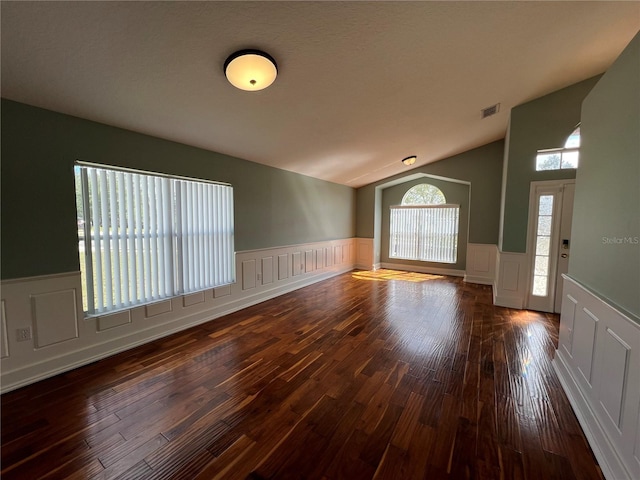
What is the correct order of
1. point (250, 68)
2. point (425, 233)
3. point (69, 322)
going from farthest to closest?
point (425, 233), point (69, 322), point (250, 68)

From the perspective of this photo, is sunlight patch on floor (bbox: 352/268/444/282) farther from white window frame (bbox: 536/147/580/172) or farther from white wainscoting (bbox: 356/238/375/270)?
white window frame (bbox: 536/147/580/172)

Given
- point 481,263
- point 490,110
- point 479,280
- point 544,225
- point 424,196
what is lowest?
point 479,280

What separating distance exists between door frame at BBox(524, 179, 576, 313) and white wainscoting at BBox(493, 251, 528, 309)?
0.18 ft

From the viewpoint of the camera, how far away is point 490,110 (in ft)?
12.5

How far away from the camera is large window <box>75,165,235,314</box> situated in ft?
8.27

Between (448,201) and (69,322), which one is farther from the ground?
(448,201)

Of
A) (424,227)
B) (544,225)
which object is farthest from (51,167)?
(424,227)

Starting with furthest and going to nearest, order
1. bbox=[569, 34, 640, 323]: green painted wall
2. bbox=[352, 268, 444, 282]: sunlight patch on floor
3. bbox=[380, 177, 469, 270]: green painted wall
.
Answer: bbox=[380, 177, 469, 270]: green painted wall → bbox=[352, 268, 444, 282]: sunlight patch on floor → bbox=[569, 34, 640, 323]: green painted wall

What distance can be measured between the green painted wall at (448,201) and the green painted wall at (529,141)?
2.16 m

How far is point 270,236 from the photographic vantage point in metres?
4.59

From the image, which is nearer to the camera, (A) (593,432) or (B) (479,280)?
(A) (593,432)

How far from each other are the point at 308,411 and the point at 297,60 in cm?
272

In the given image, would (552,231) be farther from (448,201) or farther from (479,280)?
(448,201)

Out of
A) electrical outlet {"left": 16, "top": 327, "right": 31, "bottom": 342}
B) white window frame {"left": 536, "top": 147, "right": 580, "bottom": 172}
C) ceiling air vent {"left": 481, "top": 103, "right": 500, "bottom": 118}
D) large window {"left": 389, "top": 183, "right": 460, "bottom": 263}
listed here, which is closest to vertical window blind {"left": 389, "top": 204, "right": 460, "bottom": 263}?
large window {"left": 389, "top": 183, "right": 460, "bottom": 263}
